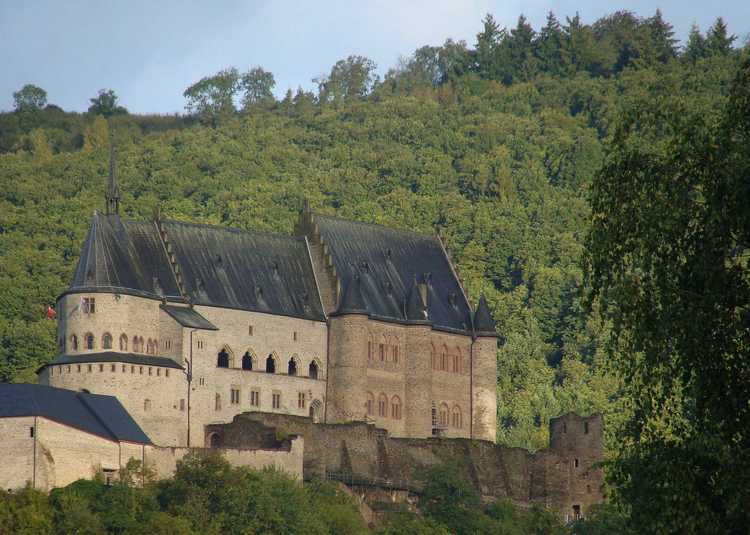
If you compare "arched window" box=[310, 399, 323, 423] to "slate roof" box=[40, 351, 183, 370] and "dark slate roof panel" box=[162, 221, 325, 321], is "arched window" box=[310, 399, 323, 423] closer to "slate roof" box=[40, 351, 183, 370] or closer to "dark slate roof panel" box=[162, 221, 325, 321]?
"dark slate roof panel" box=[162, 221, 325, 321]

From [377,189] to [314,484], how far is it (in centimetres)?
5627

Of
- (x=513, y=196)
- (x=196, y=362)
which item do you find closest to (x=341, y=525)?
(x=196, y=362)

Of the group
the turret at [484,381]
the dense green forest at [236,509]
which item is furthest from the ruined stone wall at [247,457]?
the turret at [484,381]

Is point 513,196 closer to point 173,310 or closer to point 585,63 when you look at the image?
point 585,63

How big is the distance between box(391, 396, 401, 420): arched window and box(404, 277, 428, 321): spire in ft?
10.8

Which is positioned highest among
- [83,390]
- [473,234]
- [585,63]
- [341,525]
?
[585,63]

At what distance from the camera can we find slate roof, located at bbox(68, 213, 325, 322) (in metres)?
77.4

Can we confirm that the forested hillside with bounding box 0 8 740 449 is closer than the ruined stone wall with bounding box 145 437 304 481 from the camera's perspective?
No

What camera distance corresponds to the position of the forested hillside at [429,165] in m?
106

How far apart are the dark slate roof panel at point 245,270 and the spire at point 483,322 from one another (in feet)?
24.8

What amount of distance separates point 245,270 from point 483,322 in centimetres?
1093

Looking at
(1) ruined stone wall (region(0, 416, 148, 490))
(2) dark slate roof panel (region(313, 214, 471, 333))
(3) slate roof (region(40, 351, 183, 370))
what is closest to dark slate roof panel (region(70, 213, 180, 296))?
(3) slate roof (region(40, 351, 183, 370))

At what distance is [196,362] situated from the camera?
254ft

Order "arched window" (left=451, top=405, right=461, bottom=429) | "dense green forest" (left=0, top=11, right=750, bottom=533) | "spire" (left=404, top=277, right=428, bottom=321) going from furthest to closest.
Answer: "dense green forest" (left=0, top=11, right=750, bottom=533) < "arched window" (left=451, top=405, right=461, bottom=429) < "spire" (left=404, top=277, right=428, bottom=321)
